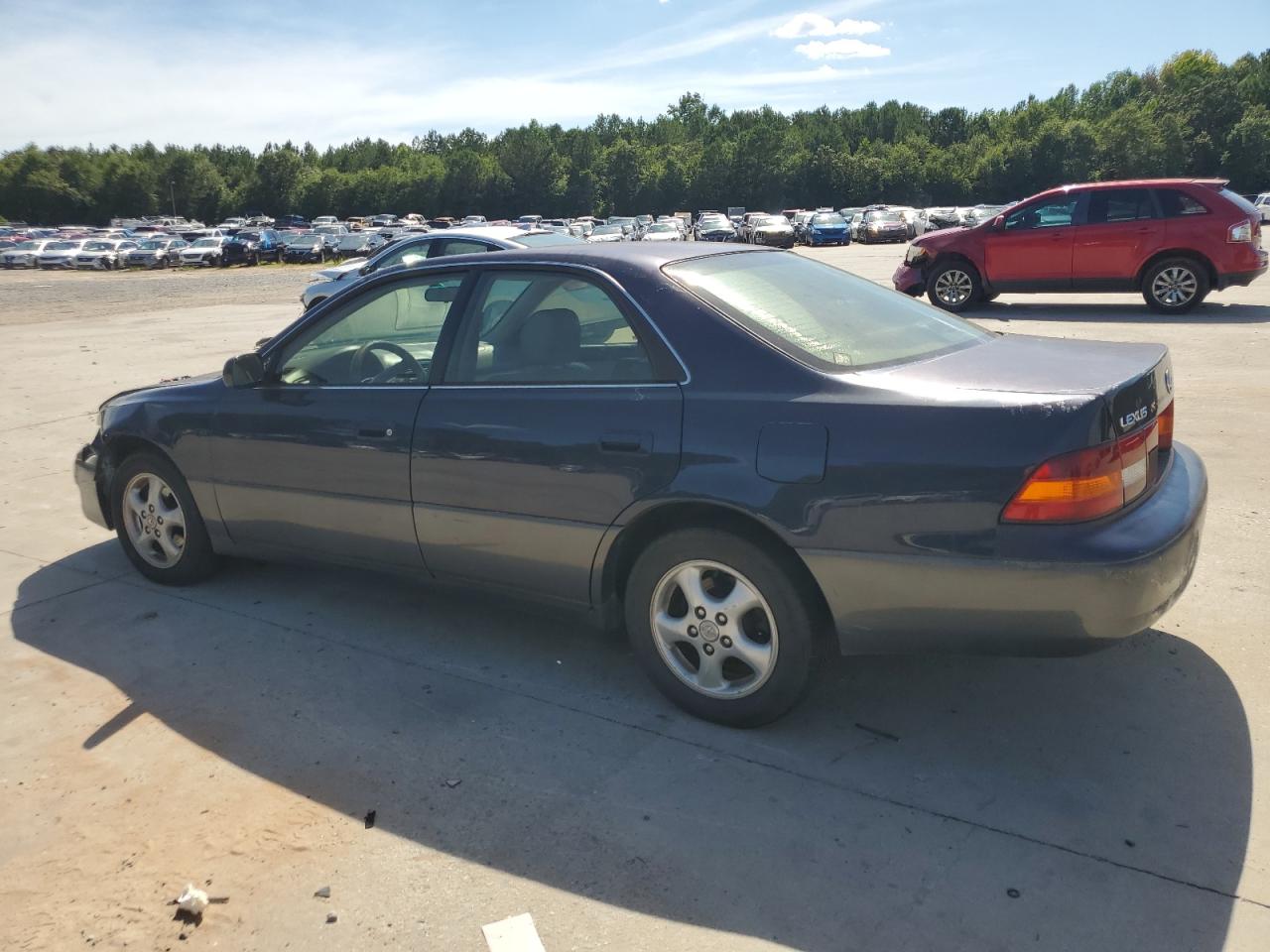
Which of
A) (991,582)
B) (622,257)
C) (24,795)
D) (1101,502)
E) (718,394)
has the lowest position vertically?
(24,795)

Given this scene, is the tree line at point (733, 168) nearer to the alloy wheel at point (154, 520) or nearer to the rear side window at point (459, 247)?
the rear side window at point (459, 247)

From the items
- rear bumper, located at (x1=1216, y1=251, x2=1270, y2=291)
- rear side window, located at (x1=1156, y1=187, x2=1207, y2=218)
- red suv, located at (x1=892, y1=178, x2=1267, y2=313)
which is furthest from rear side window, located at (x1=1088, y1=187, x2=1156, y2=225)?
rear bumper, located at (x1=1216, y1=251, x2=1270, y2=291)

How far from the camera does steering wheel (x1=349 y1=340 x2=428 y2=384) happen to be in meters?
4.21

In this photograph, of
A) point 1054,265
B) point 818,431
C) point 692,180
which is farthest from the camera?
point 692,180

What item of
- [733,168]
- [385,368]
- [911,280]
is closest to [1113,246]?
[911,280]

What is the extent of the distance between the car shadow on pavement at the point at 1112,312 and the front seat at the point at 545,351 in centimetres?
1100

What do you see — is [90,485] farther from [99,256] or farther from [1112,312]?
[99,256]

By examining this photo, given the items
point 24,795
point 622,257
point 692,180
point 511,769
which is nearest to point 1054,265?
point 622,257

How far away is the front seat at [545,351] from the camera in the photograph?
386cm

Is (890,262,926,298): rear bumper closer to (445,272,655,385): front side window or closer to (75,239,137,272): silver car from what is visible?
(445,272,655,385): front side window

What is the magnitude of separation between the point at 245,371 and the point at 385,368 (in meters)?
0.70

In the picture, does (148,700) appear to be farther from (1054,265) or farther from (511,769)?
(1054,265)

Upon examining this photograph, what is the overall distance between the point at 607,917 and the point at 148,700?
2206 millimetres

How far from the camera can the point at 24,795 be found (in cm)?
338
